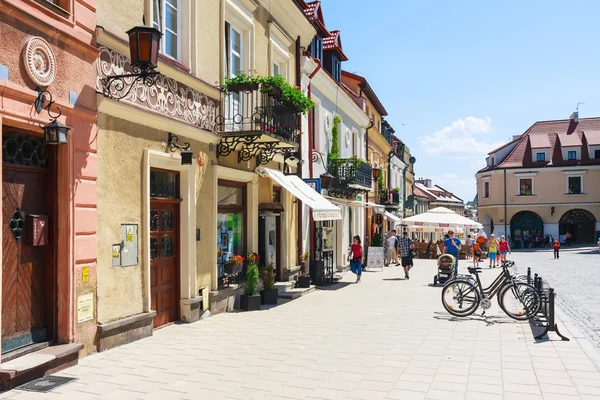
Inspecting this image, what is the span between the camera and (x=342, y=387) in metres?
5.98

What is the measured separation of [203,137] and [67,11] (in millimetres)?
3834

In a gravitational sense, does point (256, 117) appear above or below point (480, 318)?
above

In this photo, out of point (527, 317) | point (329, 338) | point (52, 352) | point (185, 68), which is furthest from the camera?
point (527, 317)

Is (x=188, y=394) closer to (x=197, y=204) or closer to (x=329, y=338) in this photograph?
(x=329, y=338)

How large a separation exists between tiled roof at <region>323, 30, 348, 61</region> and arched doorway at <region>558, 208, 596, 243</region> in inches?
1455

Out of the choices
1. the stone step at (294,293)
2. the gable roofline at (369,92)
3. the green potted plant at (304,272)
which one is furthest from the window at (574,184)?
the stone step at (294,293)

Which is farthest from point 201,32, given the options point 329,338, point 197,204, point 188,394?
point 188,394

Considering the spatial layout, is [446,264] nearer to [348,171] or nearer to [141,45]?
[348,171]

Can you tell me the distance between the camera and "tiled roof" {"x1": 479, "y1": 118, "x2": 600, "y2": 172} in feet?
167

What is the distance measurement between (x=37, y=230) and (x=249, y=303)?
5683 millimetres

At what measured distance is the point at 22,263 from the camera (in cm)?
629

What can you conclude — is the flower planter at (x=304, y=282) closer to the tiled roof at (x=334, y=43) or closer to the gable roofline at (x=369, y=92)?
the tiled roof at (x=334, y=43)

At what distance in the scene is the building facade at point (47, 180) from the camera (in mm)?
5973

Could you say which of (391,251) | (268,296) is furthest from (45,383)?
(391,251)
